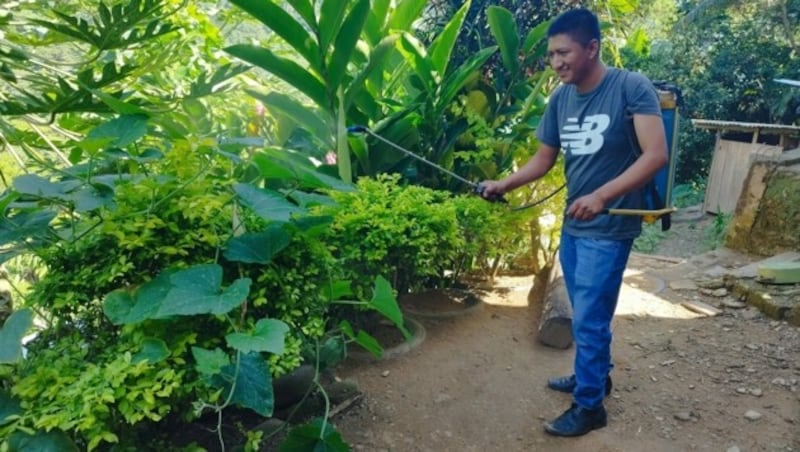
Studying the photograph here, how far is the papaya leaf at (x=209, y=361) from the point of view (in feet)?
4.42

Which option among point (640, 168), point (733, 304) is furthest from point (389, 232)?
point (733, 304)

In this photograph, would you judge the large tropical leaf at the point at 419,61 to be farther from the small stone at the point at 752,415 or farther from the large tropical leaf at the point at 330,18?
the small stone at the point at 752,415

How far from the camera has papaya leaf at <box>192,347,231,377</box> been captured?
4.42 ft

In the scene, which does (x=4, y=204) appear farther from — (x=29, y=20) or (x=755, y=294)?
(x=755, y=294)

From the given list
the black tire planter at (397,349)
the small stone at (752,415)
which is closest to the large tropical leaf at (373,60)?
the black tire planter at (397,349)

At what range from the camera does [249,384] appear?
4.61 feet

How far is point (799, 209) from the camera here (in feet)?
15.7

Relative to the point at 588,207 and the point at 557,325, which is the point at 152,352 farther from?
the point at 557,325

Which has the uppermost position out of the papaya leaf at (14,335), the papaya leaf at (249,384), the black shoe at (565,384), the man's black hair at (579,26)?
the man's black hair at (579,26)

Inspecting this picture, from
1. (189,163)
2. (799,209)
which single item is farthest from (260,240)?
(799,209)

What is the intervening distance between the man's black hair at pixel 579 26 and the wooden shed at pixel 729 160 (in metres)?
9.24

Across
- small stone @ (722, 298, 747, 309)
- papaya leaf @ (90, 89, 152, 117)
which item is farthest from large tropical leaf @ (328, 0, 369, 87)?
small stone @ (722, 298, 747, 309)

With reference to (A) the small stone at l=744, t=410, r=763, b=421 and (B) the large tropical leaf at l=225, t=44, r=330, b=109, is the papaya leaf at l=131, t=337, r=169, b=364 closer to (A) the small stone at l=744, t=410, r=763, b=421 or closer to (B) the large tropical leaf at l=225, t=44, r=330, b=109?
(B) the large tropical leaf at l=225, t=44, r=330, b=109

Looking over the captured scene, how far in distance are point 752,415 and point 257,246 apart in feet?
7.28
